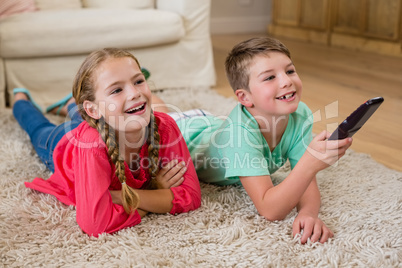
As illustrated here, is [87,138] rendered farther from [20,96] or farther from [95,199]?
[20,96]

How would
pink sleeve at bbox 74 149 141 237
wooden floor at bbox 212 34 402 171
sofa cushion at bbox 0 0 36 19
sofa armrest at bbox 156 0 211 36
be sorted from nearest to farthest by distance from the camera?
pink sleeve at bbox 74 149 141 237 < wooden floor at bbox 212 34 402 171 < sofa cushion at bbox 0 0 36 19 < sofa armrest at bbox 156 0 211 36

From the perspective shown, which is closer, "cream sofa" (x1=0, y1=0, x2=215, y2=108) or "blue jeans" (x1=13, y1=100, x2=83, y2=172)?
"blue jeans" (x1=13, y1=100, x2=83, y2=172)

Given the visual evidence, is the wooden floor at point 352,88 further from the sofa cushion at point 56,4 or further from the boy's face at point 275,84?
the sofa cushion at point 56,4

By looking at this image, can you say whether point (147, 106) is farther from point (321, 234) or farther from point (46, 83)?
point (46, 83)

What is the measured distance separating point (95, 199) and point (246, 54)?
487 mm

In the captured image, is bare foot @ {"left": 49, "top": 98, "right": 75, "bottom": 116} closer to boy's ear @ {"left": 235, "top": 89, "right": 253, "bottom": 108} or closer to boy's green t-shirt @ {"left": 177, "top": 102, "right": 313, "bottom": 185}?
boy's green t-shirt @ {"left": 177, "top": 102, "right": 313, "bottom": 185}

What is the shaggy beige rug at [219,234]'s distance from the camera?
0.94 meters

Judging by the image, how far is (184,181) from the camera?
1.21 meters

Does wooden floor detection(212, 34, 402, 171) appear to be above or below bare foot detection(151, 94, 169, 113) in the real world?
below

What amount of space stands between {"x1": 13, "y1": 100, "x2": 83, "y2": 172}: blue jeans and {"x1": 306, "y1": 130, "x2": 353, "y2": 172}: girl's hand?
2.61 feet

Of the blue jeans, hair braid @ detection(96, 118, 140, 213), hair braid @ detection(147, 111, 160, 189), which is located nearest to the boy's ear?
hair braid @ detection(147, 111, 160, 189)

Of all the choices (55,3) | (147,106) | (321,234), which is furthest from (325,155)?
(55,3)

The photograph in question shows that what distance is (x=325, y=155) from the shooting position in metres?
0.94

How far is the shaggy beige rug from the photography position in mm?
943
